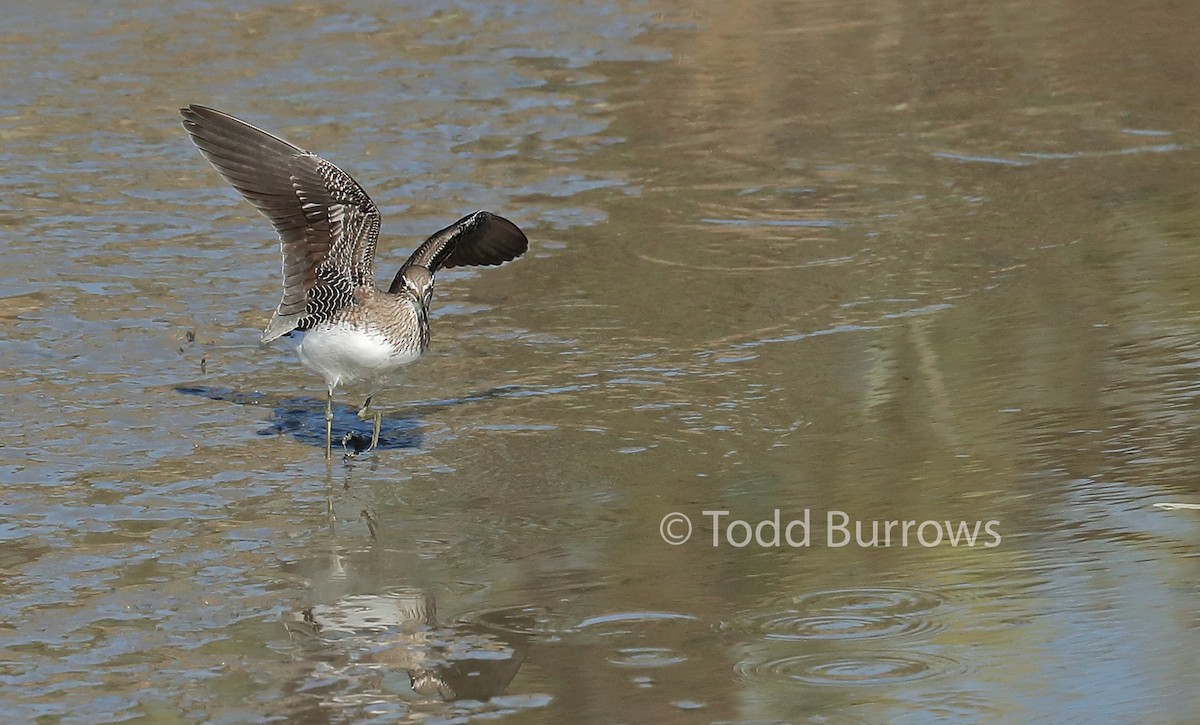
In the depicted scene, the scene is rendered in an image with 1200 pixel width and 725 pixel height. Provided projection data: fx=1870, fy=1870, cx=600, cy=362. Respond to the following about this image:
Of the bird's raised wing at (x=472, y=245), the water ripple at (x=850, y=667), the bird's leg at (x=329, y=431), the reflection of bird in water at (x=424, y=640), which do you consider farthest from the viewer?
the bird's raised wing at (x=472, y=245)

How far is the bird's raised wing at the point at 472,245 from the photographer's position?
308 inches

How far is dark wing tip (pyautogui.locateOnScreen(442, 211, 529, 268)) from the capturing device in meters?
8.07

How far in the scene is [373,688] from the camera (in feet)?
16.8

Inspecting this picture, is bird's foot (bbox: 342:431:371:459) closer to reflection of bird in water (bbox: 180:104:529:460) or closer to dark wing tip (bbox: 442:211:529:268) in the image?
reflection of bird in water (bbox: 180:104:529:460)

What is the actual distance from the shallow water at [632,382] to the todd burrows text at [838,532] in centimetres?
2

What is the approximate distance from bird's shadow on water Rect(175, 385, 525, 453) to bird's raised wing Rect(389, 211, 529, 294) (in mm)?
559

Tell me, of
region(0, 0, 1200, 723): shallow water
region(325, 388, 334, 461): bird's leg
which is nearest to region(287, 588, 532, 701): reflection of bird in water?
region(0, 0, 1200, 723): shallow water

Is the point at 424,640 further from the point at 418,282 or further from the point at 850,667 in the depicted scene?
the point at 418,282

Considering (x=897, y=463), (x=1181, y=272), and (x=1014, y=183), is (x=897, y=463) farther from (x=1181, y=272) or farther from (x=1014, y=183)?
(x=1014, y=183)

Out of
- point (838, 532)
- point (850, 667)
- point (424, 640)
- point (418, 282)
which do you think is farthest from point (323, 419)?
point (850, 667)

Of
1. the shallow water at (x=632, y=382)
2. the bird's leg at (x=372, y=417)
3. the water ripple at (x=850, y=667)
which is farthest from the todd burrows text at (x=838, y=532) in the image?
the bird's leg at (x=372, y=417)

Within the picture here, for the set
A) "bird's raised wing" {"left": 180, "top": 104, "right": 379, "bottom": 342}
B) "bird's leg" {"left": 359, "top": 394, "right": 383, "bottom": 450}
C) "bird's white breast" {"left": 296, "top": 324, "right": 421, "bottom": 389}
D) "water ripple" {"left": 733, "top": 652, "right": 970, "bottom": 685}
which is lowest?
"water ripple" {"left": 733, "top": 652, "right": 970, "bottom": 685}

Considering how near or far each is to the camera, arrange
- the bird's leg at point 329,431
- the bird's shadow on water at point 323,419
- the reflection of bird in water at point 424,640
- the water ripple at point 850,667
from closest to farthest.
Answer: the water ripple at point 850,667 < the reflection of bird in water at point 424,640 < the bird's leg at point 329,431 < the bird's shadow on water at point 323,419

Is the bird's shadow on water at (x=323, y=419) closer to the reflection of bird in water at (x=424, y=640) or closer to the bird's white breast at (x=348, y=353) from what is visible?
the bird's white breast at (x=348, y=353)
